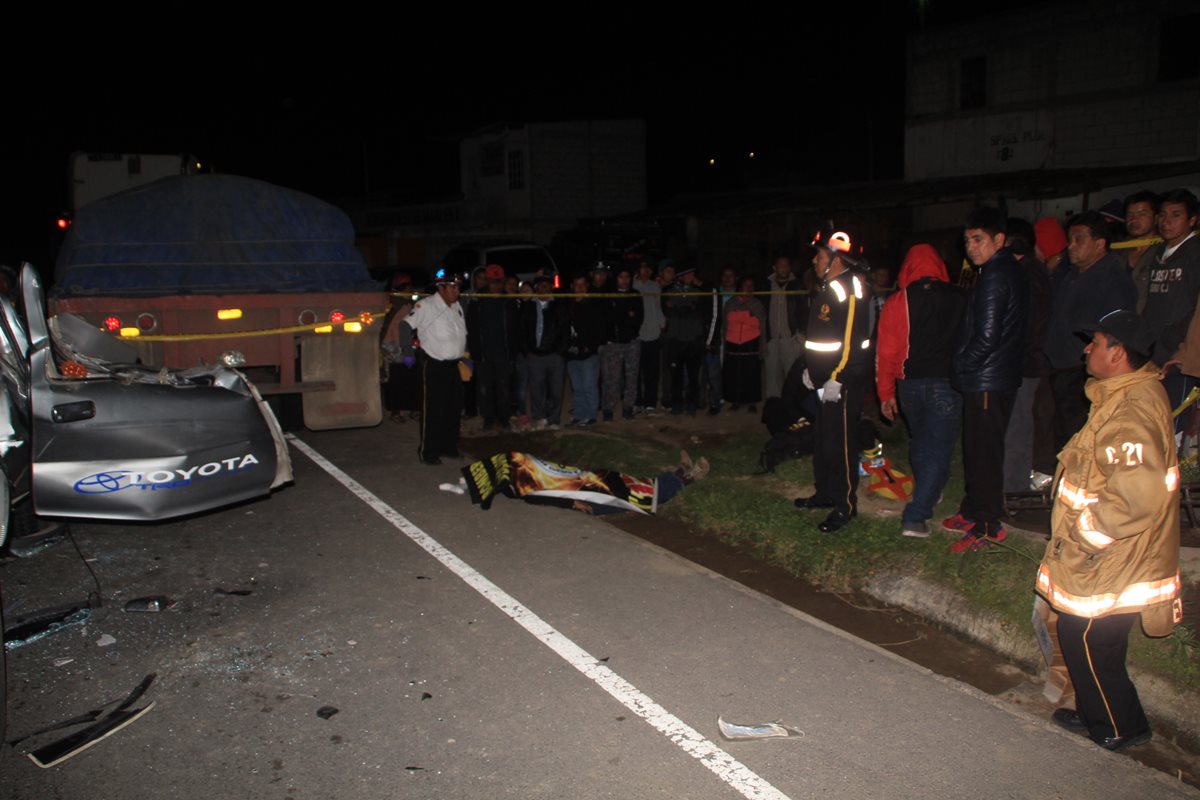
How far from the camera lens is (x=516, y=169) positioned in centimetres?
3759

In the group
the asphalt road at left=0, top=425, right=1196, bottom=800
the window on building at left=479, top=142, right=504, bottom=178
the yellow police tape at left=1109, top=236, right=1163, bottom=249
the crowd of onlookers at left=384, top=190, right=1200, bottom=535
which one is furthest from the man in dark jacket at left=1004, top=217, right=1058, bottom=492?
the window on building at left=479, top=142, right=504, bottom=178

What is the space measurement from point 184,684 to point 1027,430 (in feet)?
18.8

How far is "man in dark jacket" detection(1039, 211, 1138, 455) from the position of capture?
635cm

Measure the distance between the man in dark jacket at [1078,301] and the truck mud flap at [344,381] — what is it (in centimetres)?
598

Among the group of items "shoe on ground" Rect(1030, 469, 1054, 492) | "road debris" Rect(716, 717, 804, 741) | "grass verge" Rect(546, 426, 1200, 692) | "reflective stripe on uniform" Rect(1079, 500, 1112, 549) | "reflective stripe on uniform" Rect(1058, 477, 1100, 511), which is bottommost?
"road debris" Rect(716, 717, 804, 741)

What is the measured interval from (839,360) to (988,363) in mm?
1063

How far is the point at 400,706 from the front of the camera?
14.6ft

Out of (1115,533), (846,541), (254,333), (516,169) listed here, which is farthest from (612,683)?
(516,169)

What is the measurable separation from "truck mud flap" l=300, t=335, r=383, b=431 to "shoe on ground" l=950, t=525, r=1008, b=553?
5.66 m

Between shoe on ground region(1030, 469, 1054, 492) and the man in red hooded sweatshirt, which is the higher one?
the man in red hooded sweatshirt

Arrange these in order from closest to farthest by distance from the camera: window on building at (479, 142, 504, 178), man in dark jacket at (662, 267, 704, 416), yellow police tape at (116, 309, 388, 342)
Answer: yellow police tape at (116, 309, 388, 342) < man in dark jacket at (662, 267, 704, 416) < window on building at (479, 142, 504, 178)

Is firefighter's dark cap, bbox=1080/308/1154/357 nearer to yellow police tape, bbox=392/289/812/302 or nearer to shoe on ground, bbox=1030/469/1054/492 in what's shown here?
shoe on ground, bbox=1030/469/1054/492

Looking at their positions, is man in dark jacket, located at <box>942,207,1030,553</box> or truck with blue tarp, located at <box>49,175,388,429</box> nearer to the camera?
man in dark jacket, located at <box>942,207,1030,553</box>

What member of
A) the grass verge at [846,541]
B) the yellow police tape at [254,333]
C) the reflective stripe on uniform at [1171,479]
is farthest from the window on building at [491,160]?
the reflective stripe on uniform at [1171,479]
